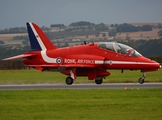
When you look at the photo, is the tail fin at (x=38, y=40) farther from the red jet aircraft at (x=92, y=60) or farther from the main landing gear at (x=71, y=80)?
the main landing gear at (x=71, y=80)

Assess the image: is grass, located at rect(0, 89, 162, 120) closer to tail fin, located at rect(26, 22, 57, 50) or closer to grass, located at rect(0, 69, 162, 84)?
tail fin, located at rect(26, 22, 57, 50)

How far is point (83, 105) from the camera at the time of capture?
20281 millimetres

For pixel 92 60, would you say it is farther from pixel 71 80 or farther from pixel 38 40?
pixel 38 40

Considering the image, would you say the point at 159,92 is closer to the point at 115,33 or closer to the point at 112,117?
the point at 112,117

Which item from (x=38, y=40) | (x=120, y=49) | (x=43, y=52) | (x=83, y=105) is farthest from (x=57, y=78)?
(x=83, y=105)

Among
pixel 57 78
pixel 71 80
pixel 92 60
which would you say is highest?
pixel 92 60

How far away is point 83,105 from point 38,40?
608 inches

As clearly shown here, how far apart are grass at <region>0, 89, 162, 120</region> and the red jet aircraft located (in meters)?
7.02

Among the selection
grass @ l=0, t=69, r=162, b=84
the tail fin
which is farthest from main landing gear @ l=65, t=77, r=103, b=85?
the tail fin

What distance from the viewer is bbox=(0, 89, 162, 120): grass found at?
58.9 ft

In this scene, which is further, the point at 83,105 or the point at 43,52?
the point at 43,52

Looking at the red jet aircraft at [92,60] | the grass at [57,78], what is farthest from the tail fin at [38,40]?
the grass at [57,78]

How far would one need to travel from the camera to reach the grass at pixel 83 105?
18.0 meters

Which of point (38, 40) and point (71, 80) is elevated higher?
point (38, 40)
